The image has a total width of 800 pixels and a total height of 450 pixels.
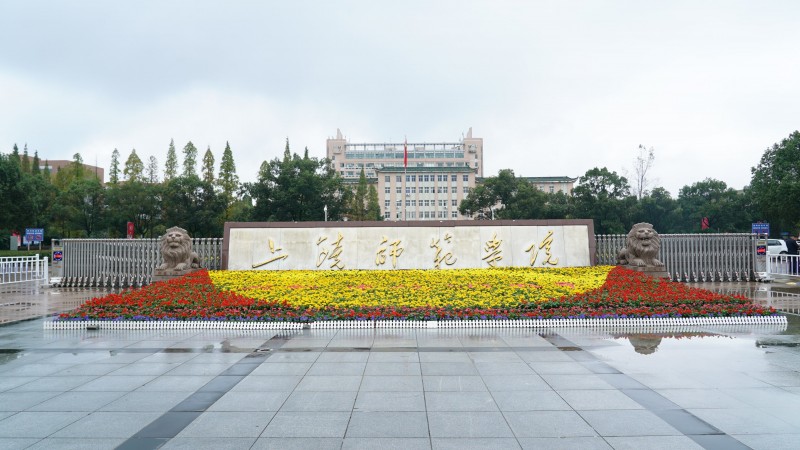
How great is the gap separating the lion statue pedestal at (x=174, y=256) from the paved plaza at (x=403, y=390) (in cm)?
561

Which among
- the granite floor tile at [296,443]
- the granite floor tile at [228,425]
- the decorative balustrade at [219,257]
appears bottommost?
the granite floor tile at [296,443]

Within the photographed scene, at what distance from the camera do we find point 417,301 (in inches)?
381

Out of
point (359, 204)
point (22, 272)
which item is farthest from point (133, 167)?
point (22, 272)

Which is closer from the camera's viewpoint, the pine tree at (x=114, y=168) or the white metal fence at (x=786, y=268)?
the white metal fence at (x=786, y=268)

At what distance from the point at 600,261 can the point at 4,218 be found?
1197 inches

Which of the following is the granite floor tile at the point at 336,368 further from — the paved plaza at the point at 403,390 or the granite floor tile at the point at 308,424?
the granite floor tile at the point at 308,424

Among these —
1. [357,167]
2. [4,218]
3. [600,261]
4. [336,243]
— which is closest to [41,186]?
[4,218]

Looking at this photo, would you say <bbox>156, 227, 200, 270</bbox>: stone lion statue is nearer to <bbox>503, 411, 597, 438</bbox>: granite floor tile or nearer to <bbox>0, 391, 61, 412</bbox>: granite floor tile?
<bbox>0, 391, 61, 412</bbox>: granite floor tile

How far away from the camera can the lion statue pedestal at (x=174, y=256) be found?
1375cm

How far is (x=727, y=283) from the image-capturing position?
1623 cm

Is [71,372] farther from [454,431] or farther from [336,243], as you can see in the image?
[336,243]

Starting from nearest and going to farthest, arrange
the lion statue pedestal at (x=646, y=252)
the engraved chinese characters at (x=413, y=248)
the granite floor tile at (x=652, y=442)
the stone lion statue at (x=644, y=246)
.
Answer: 1. the granite floor tile at (x=652, y=442)
2. the lion statue pedestal at (x=646, y=252)
3. the stone lion statue at (x=644, y=246)
4. the engraved chinese characters at (x=413, y=248)

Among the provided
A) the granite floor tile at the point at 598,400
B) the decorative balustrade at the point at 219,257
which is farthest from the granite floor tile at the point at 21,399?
the decorative balustrade at the point at 219,257

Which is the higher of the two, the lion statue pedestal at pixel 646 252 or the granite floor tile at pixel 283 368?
the lion statue pedestal at pixel 646 252
